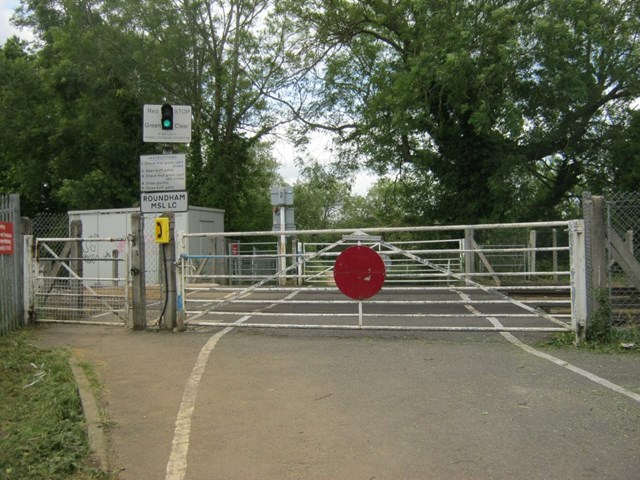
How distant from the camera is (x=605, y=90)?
63.5 feet

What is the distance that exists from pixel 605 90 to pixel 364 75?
9534mm

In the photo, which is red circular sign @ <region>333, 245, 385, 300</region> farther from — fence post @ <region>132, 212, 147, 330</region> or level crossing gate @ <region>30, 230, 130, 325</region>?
level crossing gate @ <region>30, 230, 130, 325</region>

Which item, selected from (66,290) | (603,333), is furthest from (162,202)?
(603,333)

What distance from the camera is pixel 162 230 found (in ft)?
29.8

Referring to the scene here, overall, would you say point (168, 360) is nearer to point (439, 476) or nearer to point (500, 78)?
point (439, 476)

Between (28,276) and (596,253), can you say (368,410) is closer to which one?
(596,253)

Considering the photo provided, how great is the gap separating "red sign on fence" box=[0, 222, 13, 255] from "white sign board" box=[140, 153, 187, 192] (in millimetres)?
2579

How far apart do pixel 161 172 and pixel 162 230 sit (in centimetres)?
96

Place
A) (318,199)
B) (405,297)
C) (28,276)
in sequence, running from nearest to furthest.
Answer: (28,276), (405,297), (318,199)

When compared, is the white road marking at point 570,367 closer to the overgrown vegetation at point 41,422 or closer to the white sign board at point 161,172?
the overgrown vegetation at point 41,422

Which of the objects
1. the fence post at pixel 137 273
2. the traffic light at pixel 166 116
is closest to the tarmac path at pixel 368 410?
the fence post at pixel 137 273

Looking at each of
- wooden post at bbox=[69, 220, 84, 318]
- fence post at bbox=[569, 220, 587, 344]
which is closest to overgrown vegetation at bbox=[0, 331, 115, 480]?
wooden post at bbox=[69, 220, 84, 318]

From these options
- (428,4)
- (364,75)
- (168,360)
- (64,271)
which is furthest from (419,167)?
(168,360)

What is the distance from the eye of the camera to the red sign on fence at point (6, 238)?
9.20 m
